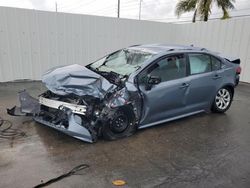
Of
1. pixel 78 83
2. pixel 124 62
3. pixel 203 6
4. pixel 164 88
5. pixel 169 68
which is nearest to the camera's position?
pixel 78 83

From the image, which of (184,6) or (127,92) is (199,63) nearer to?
(127,92)

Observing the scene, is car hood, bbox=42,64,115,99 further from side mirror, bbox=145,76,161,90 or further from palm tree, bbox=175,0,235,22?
palm tree, bbox=175,0,235,22

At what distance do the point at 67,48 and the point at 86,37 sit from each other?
86cm

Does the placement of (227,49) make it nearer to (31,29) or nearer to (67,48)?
(67,48)

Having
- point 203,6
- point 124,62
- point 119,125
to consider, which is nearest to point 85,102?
point 119,125

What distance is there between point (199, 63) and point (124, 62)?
5.21 ft

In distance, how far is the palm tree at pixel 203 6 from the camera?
1593 centimetres

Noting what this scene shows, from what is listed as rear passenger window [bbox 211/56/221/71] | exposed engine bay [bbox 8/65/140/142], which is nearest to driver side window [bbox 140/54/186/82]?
exposed engine bay [bbox 8/65/140/142]

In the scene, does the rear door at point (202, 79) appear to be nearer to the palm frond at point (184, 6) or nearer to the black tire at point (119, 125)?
the black tire at point (119, 125)

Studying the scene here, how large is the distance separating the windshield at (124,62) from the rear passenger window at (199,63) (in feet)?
3.06

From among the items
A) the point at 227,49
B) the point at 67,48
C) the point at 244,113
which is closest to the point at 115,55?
the point at 244,113

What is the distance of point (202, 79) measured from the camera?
4.88 meters

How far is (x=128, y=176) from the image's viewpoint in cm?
300

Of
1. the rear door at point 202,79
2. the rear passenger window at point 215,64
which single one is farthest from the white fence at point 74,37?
the rear door at point 202,79
